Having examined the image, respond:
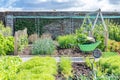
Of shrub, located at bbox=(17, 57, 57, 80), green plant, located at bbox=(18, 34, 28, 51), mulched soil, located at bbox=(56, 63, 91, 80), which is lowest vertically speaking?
green plant, located at bbox=(18, 34, 28, 51)

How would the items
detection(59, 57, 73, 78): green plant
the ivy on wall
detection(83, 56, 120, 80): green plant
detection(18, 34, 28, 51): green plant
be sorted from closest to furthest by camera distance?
detection(83, 56, 120, 80): green plant → detection(59, 57, 73, 78): green plant → detection(18, 34, 28, 51): green plant → the ivy on wall

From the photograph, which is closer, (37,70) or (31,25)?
(37,70)

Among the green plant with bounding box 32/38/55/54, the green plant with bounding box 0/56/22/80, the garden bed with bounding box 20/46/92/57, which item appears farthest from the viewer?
the green plant with bounding box 32/38/55/54

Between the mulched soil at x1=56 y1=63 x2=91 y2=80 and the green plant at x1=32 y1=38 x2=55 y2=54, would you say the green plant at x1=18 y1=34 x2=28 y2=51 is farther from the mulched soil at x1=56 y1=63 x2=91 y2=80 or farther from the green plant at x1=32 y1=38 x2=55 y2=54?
the mulched soil at x1=56 y1=63 x2=91 y2=80

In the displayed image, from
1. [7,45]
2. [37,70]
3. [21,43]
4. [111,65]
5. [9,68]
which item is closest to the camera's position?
[9,68]

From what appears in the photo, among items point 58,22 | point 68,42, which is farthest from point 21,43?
point 58,22

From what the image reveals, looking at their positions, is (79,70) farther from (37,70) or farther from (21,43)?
(21,43)

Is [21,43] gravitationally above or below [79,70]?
below

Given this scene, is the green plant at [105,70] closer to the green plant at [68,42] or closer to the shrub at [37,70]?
the shrub at [37,70]

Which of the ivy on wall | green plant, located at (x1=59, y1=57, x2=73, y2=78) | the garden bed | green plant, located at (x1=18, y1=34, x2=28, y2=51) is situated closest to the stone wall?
the ivy on wall

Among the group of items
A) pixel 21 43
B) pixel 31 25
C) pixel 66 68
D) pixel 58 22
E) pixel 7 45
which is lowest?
pixel 31 25

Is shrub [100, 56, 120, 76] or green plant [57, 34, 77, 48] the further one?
green plant [57, 34, 77, 48]

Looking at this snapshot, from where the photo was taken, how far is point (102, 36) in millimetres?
17641

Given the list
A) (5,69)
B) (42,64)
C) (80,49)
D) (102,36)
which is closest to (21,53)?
(80,49)
